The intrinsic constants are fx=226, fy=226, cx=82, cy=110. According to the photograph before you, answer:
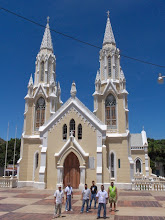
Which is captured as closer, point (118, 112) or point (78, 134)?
point (78, 134)

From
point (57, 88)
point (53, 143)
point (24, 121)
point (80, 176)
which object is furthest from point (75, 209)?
point (57, 88)

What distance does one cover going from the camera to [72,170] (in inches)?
979

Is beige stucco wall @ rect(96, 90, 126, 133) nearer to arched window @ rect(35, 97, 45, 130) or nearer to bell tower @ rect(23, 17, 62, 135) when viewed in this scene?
bell tower @ rect(23, 17, 62, 135)

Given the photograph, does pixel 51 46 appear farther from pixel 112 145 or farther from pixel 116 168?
pixel 116 168

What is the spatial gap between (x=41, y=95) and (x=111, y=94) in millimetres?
9333

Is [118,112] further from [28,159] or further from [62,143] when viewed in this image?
[28,159]

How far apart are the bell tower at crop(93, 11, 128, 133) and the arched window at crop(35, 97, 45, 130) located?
7032mm

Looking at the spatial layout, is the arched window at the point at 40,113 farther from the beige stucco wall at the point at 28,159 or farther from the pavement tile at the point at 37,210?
the pavement tile at the point at 37,210

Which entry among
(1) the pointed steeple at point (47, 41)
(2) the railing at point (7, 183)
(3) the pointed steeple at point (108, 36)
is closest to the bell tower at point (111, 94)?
(3) the pointed steeple at point (108, 36)

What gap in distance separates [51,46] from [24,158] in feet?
54.4

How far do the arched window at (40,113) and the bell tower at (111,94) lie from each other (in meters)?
7.03

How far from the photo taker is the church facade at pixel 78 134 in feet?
80.5

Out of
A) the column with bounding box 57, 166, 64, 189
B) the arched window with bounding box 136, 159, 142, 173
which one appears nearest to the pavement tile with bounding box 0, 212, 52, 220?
the column with bounding box 57, 166, 64, 189

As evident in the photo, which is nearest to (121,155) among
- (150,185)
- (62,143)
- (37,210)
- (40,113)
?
(150,185)
